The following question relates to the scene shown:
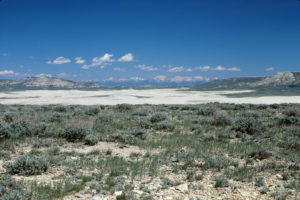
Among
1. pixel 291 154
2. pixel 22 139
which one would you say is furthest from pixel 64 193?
pixel 291 154

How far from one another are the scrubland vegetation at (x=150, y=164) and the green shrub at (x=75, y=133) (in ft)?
0.14

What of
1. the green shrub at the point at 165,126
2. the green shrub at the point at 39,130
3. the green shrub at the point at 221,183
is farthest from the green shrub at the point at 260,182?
the green shrub at the point at 39,130

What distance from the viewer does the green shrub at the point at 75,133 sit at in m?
10.5

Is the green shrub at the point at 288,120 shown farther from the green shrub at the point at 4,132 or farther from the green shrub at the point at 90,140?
the green shrub at the point at 4,132

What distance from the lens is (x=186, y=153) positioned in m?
8.39

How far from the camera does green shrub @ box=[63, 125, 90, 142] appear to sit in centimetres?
1050

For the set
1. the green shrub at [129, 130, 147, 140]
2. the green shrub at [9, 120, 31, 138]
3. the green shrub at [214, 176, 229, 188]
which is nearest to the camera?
the green shrub at [214, 176, 229, 188]

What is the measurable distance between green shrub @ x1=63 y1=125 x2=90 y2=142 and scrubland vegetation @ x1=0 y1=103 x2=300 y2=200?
4cm

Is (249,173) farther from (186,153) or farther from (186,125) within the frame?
(186,125)

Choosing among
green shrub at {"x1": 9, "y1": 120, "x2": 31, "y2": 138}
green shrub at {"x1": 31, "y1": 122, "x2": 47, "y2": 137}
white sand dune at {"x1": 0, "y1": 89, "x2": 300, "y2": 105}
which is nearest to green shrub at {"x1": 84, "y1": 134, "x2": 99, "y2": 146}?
green shrub at {"x1": 31, "y1": 122, "x2": 47, "y2": 137}

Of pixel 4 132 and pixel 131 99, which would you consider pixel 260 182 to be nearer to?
pixel 4 132

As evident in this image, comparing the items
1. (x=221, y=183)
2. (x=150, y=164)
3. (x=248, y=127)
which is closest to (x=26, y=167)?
(x=150, y=164)

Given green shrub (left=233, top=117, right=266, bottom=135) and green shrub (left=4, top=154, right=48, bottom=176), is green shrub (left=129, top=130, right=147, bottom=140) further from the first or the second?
green shrub (left=4, top=154, right=48, bottom=176)

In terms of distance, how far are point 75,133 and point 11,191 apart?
5.88 meters
